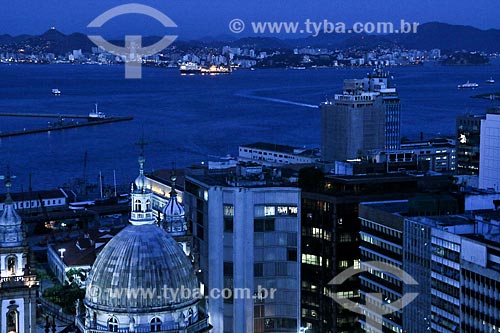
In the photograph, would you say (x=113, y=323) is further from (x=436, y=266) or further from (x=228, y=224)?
(x=228, y=224)

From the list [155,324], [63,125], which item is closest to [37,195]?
[155,324]

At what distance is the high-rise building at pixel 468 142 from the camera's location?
61781 mm

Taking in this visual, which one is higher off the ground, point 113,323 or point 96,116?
point 113,323

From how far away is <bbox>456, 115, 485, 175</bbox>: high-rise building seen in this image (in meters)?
61.8

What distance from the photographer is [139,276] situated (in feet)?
74.6

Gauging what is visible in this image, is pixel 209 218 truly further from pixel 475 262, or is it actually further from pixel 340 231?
pixel 475 262

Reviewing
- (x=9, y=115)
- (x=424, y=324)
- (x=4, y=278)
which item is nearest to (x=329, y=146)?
(x=424, y=324)

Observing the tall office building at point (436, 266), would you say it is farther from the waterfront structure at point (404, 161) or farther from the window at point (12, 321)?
the window at point (12, 321)

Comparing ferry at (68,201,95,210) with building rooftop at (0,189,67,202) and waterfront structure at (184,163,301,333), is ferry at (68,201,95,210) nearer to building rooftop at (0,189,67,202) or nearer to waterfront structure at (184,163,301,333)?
building rooftop at (0,189,67,202)

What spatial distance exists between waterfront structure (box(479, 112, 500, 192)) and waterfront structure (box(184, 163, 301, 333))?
49.3 ft

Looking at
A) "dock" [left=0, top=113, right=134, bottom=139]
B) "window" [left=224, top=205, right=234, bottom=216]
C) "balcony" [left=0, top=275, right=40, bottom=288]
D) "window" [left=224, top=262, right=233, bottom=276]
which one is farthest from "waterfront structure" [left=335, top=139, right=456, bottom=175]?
"dock" [left=0, top=113, right=134, bottom=139]

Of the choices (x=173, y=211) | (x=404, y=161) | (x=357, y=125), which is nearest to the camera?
(x=173, y=211)

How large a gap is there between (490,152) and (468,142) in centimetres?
1638

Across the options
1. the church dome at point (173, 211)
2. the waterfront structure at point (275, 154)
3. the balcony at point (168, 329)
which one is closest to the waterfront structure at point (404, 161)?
the waterfront structure at point (275, 154)
